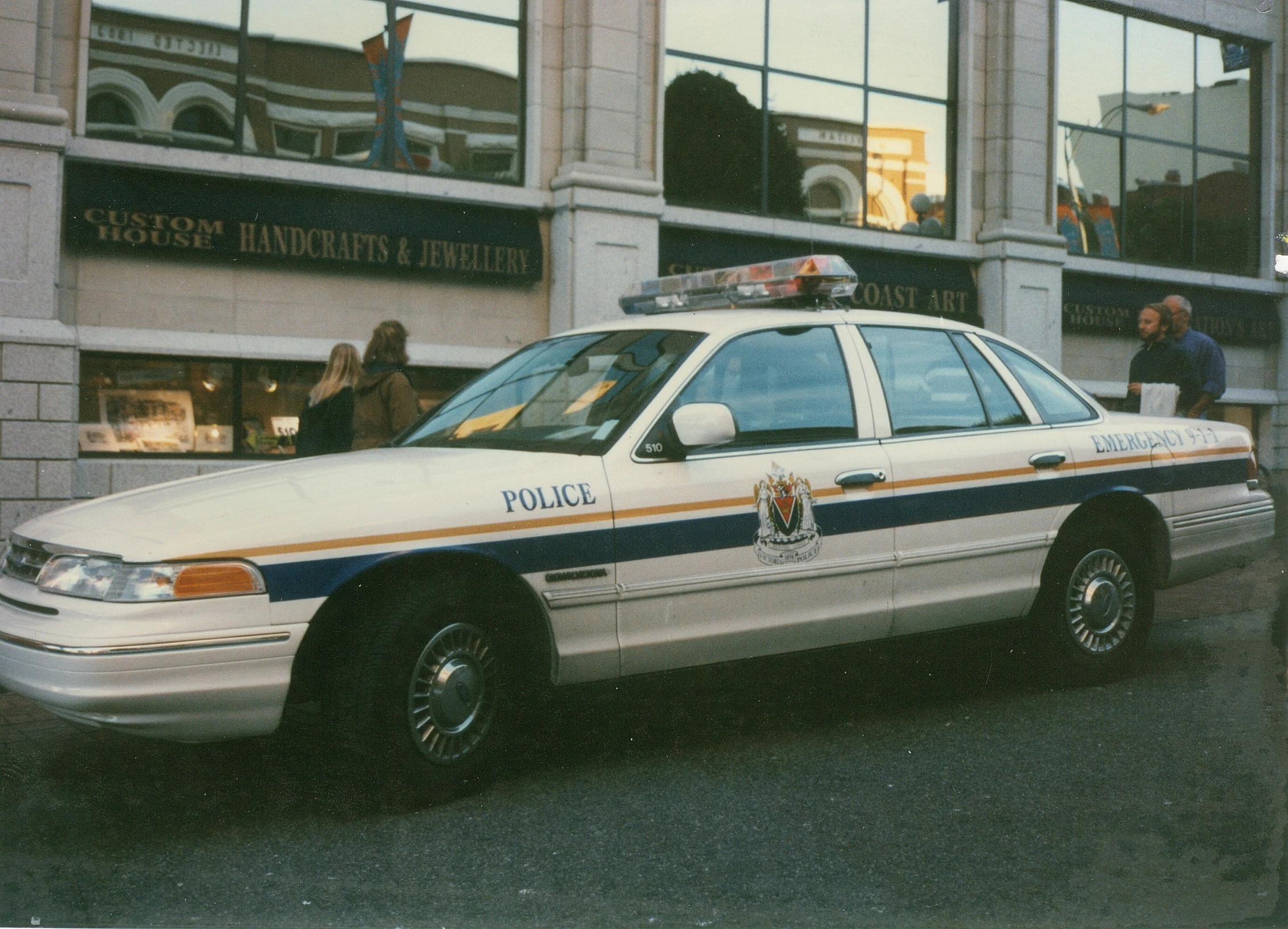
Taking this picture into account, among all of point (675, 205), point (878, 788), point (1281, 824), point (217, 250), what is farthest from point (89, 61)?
point (1281, 824)

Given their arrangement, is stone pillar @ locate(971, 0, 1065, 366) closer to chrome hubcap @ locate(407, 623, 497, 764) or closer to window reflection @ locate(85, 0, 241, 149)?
window reflection @ locate(85, 0, 241, 149)

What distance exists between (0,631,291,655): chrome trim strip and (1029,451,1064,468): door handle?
11.0 ft

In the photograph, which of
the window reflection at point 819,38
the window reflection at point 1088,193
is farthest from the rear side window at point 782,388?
the window reflection at point 1088,193

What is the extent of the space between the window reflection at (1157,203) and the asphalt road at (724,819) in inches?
480

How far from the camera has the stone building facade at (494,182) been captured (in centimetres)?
1025

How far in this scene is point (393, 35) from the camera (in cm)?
1188

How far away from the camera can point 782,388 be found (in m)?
5.26

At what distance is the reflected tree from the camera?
43.6 ft

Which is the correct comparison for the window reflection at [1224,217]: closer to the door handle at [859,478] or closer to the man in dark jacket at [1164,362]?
the man in dark jacket at [1164,362]

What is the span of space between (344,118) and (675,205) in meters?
3.30

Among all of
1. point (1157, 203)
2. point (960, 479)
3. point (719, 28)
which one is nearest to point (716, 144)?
point (719, 28)

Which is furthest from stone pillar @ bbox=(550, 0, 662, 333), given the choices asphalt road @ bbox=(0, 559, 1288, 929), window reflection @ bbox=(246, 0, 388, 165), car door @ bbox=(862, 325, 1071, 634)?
asphalt road @ bbox=(0, 559, 1288, 929)

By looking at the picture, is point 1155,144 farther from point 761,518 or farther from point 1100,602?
point 761,518

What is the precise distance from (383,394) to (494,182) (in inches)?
204
